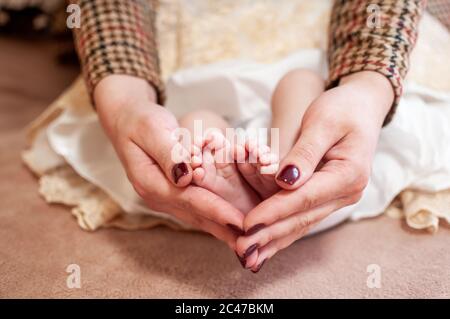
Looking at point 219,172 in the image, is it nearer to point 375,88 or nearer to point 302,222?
point 302,222

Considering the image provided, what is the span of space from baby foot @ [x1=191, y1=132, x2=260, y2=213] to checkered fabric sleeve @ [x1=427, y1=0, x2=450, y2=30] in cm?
61

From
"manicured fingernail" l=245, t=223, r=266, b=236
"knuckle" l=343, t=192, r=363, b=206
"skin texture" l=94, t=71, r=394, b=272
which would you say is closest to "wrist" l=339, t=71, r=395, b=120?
"skin texture" l=94, t=71, r=394, b=272

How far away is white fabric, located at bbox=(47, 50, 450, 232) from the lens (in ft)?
2.17

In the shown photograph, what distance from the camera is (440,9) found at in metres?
0.92

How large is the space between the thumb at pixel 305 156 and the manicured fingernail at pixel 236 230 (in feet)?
0.21

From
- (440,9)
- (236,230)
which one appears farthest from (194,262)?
(440,9)

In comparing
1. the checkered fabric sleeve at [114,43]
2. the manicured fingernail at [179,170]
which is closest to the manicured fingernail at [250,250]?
the manicured fingernail at [179,170]

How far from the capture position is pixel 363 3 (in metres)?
0.68

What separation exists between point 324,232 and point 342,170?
0.57ft

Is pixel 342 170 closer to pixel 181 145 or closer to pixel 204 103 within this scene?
pixel 181 145

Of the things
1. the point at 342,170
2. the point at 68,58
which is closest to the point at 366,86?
the point at 342,170

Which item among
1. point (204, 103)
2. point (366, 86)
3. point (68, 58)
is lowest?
point (68, 58)

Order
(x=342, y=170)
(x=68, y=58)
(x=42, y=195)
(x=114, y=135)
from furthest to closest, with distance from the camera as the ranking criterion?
A: (x=68, y=58)
(x=42, y=195)
(x=114, y=135)
(x=342, y=170)

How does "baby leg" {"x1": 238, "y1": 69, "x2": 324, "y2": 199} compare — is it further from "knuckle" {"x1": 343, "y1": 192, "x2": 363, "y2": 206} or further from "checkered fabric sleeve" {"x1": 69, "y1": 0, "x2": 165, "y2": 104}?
"checkered fabric sleeve" {"x1": 69, "y1": 0, "x2": 165, "y2": 104}
